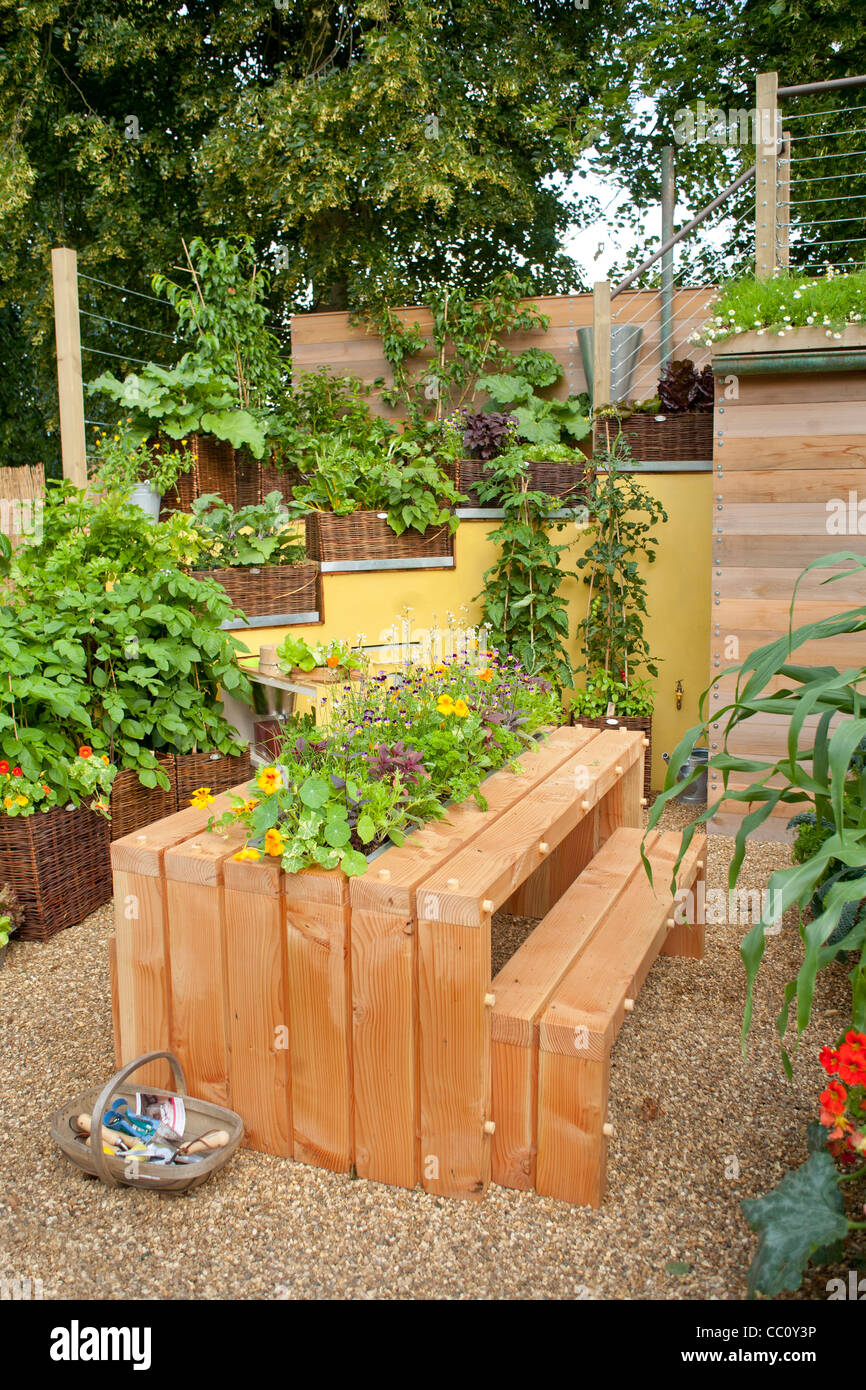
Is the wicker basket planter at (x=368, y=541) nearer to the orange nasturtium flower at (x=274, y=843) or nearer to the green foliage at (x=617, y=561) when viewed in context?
the green foliage at (x=617, y=561)

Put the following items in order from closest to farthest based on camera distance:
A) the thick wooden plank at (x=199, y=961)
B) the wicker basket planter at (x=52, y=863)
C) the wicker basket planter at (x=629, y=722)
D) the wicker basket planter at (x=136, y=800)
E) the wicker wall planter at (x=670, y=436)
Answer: the thick wooden plank at (x=199, y=961)
the wicker basket planter at (x=52, y=863)
the wicker basket planter at (x=136, y=800)
the wicker basket planter at (x=629, y=722)
the wicker wall planter at (x=670, y=436)

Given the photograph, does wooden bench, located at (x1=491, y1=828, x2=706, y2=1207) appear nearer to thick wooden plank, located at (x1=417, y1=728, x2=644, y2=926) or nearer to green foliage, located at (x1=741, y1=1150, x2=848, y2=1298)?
thick wooden plank, located at (x1=417, y1=728, x2=644, y2=926)

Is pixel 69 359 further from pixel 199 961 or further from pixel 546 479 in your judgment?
pixel 199 961

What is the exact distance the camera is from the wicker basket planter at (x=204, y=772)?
14.1 feet

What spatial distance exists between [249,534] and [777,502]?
2.59 m

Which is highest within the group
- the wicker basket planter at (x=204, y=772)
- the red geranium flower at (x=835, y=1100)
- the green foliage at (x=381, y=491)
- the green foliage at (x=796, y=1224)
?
the green foliage at (x=381, y=491)

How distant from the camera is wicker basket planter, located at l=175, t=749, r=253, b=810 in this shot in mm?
4305

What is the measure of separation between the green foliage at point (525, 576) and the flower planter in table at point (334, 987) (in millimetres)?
3013

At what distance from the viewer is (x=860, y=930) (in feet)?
5.96

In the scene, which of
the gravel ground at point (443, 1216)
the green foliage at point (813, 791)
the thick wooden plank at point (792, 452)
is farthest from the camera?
the thick wooden plank at point (792, 452)

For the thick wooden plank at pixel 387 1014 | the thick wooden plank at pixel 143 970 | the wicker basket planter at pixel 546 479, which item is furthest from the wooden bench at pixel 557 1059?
the wicker basket planter at pixel 546 479

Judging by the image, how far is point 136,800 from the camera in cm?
409

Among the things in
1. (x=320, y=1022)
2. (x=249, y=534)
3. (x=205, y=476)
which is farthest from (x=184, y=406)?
(x=320, y=1022)

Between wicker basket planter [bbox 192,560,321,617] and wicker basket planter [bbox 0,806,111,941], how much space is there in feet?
4.81
